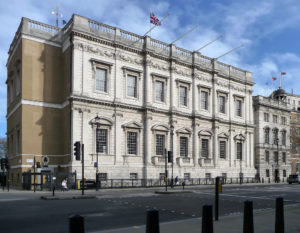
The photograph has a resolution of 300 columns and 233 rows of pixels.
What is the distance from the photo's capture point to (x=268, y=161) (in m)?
66.3

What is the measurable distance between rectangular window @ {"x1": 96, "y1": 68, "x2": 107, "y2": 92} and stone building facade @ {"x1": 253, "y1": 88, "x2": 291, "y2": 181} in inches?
1362

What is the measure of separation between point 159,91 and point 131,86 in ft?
14.8

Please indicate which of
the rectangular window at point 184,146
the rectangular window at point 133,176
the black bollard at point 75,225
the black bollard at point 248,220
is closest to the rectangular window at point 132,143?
the rectangular window at point 133,176

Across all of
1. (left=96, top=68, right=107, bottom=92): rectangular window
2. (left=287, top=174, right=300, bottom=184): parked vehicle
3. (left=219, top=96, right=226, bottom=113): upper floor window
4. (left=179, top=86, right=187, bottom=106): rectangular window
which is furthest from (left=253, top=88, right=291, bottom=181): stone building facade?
(left=96, top=68, right=107, bottom=92): rectangular window

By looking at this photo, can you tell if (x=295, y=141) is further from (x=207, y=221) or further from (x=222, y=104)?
(x=207, y=221)

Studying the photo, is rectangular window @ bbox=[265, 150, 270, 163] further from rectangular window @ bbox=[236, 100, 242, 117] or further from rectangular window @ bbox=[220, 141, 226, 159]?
rectangular window @ bbox=[220, 141, 226, 159]

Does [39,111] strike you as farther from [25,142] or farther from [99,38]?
[99,38]

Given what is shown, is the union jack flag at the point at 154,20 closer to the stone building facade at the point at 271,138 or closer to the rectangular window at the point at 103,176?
the rectangular window at the point at 103,176

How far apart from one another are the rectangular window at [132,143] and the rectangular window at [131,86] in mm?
4997

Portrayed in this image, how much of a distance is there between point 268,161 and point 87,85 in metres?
41.7

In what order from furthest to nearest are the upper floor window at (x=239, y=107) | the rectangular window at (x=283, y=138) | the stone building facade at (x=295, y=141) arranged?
the stone building facade at (x=295, y=141) < the rectangular window at (x=283, y=138) < the upper floor window at (x=239, y=107)

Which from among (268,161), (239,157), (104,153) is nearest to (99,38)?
(104,153)

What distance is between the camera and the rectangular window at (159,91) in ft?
152

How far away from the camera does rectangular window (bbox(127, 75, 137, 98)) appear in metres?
43.9
